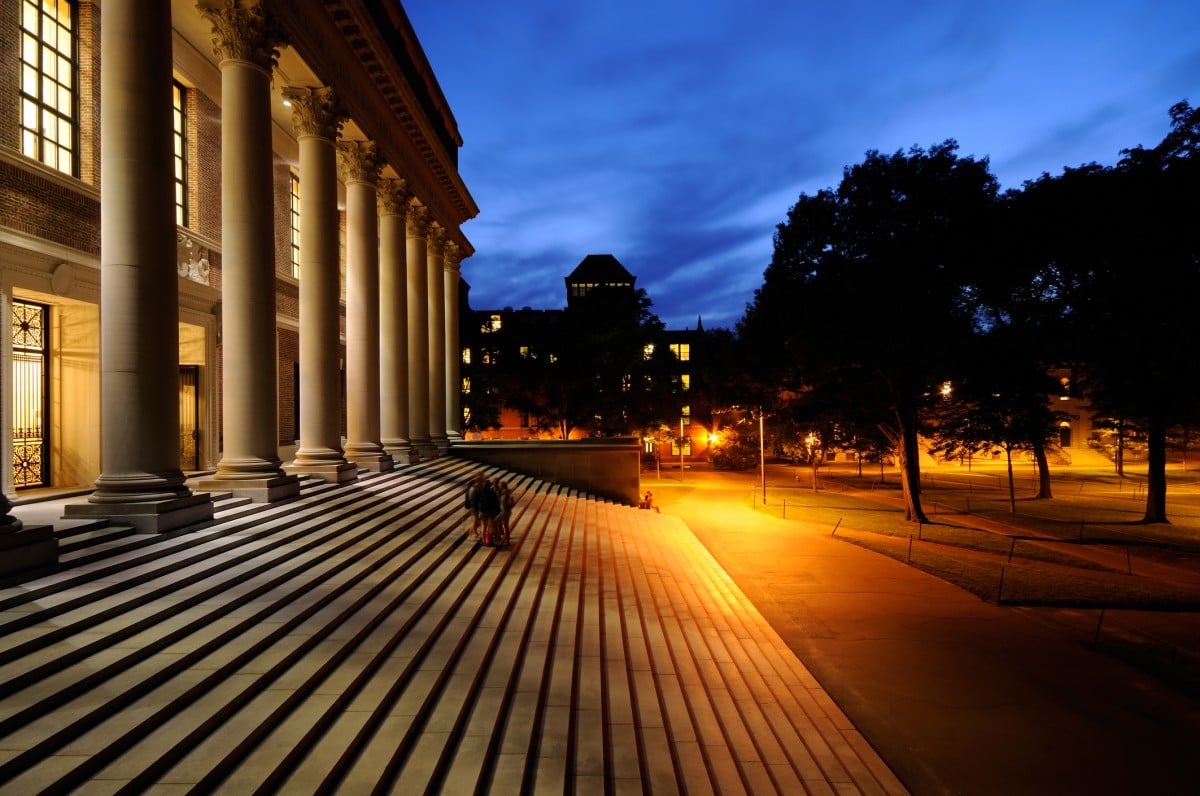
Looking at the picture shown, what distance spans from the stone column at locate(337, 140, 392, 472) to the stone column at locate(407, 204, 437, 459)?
17.9ft

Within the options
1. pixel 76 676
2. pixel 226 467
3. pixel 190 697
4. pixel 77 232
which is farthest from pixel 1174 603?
pixel 77 232

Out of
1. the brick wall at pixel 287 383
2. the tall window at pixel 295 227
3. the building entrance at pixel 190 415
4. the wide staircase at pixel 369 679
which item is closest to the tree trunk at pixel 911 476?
the wide staircase at pixel 369 679

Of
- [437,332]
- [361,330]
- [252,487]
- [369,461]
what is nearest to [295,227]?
[437,332]

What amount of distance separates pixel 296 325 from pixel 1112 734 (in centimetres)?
2580

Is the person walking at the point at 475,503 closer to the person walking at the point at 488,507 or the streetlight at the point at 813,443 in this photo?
the person walking at the point at 488,507

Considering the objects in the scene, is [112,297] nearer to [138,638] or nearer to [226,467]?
[226,467]

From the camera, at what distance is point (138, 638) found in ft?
18.9

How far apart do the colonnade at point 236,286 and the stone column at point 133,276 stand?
0.02 m

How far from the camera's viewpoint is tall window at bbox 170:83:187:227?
17078 millimetres

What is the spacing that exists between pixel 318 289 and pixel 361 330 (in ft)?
8.14

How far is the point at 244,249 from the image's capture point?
11.8 metres

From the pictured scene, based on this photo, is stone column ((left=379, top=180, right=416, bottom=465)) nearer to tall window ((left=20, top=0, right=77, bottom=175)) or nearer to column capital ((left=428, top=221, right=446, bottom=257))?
column capital ((left=428, top=221, right=446, bottom=257))

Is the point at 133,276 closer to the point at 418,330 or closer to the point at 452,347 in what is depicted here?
the point at 418,330

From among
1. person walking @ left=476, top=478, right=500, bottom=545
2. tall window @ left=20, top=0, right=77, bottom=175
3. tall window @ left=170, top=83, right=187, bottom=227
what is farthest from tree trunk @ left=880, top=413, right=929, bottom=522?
tall window @ left=20, top=0, right=77, bottom=175
